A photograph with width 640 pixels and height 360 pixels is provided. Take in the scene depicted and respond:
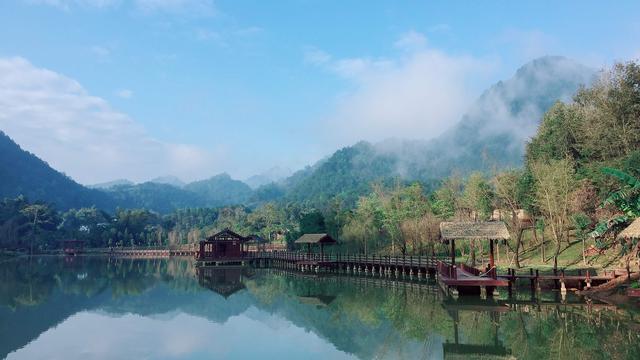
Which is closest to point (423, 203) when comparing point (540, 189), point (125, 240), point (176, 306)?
point (540, 189)

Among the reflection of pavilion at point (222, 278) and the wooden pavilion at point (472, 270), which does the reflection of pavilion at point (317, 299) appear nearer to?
the reflection of pavilion at point (222, 278)

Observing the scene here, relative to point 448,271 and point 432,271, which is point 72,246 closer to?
point 432,271

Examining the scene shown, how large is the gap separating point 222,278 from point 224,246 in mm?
15298

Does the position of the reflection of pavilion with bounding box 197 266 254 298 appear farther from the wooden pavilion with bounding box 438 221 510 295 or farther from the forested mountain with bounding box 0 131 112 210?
the forested mountain with bounding box 0 131 112 210

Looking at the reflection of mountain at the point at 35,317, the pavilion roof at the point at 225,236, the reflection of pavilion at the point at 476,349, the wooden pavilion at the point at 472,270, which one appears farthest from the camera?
the pavilion roof at the point at 225,236

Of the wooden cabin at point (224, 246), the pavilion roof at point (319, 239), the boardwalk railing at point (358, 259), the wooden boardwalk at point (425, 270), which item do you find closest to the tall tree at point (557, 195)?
the wooden boardwalk at point (425, 270)

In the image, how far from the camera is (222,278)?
4722 cm

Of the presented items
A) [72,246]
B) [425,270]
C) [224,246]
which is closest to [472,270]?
[425,270]

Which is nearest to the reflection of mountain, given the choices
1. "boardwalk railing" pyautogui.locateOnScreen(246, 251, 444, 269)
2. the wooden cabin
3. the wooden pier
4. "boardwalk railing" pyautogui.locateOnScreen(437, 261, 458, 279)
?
the wooden pier

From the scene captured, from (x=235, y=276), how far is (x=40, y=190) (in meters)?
142

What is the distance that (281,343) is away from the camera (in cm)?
2066

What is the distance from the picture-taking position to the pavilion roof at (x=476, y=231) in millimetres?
27734

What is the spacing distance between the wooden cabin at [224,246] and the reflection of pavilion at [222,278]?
2.91 m

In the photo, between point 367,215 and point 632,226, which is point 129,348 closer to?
point 632,226
